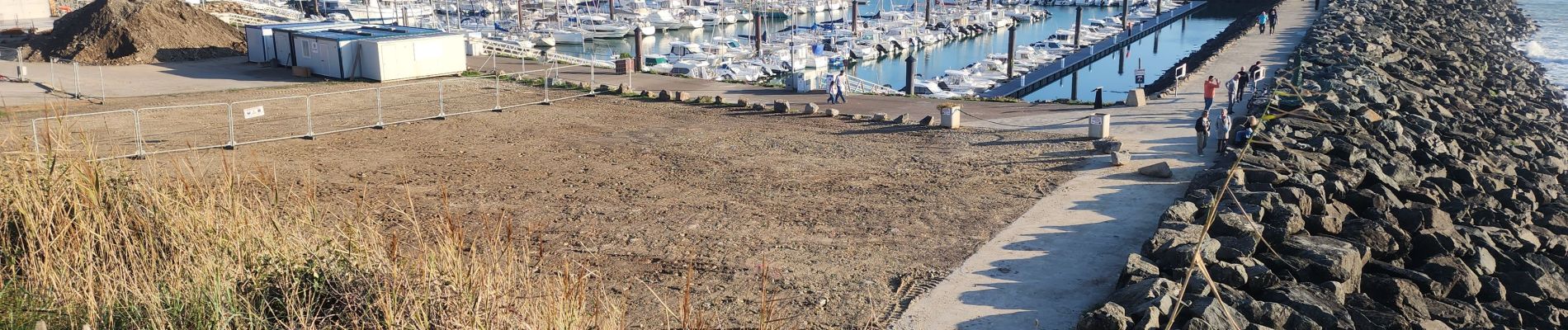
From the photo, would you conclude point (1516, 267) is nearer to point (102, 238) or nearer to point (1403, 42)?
point (102, 238)

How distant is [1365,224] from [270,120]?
2183 cm

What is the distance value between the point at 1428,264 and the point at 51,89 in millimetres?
32660

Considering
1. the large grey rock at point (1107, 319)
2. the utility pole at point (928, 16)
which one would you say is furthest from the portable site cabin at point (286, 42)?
the utility pole at point (928, 16)

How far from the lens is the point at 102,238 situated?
29.9 ft

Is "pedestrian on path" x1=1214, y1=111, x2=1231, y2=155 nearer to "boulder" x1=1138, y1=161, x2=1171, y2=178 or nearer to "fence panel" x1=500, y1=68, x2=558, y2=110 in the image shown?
"boulder" x1=1138, y1=161, x2=1171, y2=178

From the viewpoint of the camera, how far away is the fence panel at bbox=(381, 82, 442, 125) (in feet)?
87.9

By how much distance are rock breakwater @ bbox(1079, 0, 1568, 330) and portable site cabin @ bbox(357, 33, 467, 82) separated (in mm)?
22809

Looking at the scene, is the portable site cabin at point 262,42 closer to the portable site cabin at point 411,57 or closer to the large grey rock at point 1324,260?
the portable site cabin at point 411,57

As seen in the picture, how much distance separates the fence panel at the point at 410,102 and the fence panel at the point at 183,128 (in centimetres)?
342

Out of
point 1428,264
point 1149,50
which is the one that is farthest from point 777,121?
point 1149,50

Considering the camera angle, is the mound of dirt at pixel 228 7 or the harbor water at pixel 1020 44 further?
the mound of dirt at pixel 228 7

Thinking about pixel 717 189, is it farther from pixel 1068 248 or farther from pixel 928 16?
pixel 928 16

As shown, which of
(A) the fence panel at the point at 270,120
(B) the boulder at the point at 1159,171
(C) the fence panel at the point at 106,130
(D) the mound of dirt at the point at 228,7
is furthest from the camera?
(D) the mound of dirt at the point at 228,7

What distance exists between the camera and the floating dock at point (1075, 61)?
4825cm
